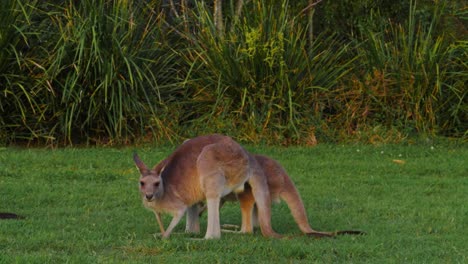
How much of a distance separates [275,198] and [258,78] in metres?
6.14

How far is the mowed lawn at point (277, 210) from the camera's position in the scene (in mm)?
7047

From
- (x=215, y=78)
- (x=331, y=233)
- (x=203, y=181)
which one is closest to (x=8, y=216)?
(x=203, y=181)

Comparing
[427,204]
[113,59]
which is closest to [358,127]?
[113,59]

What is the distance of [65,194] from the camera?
9.73 metres

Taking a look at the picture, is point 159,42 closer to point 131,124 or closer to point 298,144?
point 131,124

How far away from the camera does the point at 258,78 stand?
1402 centimetres

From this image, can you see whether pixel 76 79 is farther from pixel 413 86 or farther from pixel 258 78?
pixel 413 86

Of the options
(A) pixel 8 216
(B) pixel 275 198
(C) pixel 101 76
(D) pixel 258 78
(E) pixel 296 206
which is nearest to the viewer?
(E) pixel 296 206

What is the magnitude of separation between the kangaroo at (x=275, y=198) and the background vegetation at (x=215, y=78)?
543cm

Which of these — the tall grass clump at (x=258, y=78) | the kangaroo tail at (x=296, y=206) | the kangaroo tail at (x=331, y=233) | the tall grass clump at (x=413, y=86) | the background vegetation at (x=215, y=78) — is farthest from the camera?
the tall grass clump at (x=413, y=86)

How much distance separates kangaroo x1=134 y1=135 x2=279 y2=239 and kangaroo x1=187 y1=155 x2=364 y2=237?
0.14 meters

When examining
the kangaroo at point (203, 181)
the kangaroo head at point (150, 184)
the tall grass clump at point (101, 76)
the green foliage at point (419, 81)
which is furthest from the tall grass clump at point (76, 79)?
the kangaroo head at point (150, 184)

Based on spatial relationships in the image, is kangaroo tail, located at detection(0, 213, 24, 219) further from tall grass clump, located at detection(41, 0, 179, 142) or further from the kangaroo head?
tall grass clump, located at detection(41, 0, 179, 142)

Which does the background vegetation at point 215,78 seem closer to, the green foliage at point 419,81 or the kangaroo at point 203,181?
the green foliage at point 419,81
